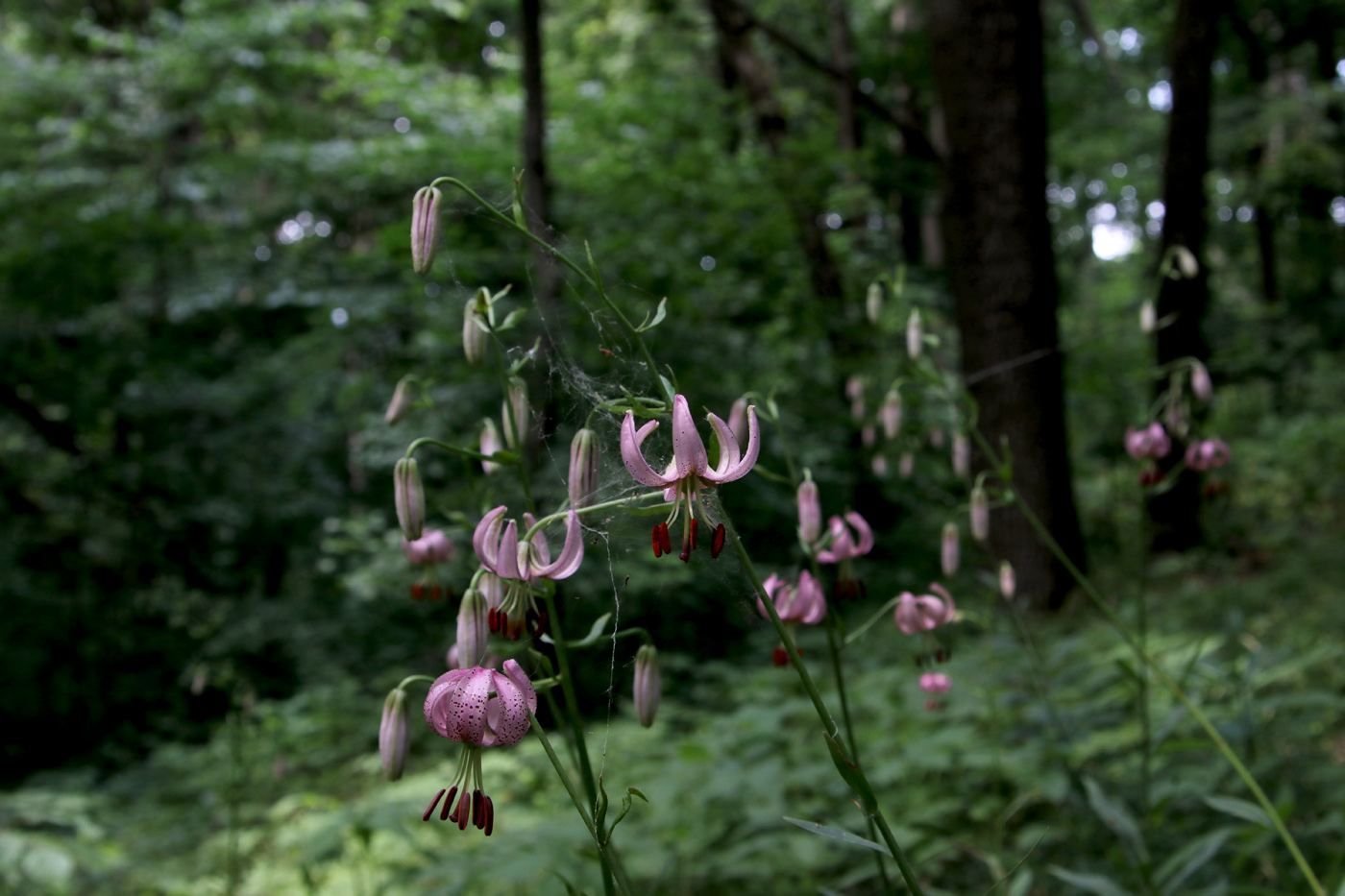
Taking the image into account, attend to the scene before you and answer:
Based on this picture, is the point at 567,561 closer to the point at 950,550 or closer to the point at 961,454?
the point at 950,550

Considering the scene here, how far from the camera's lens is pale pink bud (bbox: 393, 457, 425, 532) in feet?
2.97

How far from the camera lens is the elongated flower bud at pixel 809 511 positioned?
93 cm

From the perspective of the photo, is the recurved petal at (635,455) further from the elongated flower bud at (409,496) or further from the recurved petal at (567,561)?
the elongated flower bud at (409,496)

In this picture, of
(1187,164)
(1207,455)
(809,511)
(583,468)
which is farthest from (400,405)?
(1187,164)

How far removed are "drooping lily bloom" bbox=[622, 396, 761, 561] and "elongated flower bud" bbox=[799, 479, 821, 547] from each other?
0.24 meters

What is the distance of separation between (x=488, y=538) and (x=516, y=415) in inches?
7.2

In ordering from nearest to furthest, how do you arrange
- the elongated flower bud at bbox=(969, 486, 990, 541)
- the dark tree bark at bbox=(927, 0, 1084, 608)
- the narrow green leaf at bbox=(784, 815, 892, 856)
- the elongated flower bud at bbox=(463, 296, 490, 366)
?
the narrow green leaf at bbox=(784, 815, 892, 856) < the elongated flower bud at bbox=(463, 296, 490, 366) < the elongated flower bud at bbox=(969, 486, 990, 541) < the dark tree bark at bbox=(927, 0, 1084, 608)

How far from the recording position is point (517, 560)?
0.73 metres

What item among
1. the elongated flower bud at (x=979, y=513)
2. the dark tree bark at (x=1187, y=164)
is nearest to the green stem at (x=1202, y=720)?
the elongated flower bud at (x=979, y=513)

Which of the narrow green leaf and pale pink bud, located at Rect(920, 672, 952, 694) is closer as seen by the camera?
the narrow green leaf

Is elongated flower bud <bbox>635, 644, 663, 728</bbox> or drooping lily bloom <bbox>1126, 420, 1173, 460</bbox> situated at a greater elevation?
drooping lily bloom <bbox>1126, 420, 1173, 460</bbox>

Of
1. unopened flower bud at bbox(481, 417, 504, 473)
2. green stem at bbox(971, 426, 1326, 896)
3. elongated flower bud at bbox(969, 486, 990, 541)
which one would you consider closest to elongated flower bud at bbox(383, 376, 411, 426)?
unopened flower bud at bbox(481, 417, 504, 473)

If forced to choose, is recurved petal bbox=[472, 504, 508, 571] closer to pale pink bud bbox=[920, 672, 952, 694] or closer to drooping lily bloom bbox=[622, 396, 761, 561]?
drooping lily bloom bbox=[622, 396, 761, 561]

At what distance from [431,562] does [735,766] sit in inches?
48.3
